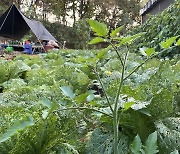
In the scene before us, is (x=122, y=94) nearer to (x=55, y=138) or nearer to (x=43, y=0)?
(x=55, y=138)

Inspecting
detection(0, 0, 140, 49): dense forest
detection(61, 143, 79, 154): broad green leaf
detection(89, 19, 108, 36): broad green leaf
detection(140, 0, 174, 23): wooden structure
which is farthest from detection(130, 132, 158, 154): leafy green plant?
detection(0, 0, 140, 49): dense forest

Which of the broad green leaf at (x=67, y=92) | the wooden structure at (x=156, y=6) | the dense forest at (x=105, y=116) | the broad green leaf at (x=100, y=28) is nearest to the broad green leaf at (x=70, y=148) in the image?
the dense forest at (x=105, y=116)

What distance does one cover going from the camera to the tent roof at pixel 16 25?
Result: 39.4 feet

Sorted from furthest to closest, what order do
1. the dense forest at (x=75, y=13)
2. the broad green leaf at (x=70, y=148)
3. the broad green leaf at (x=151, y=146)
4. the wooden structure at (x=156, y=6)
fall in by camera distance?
the dense forest at (x=75, y=13), the wooden structure at (x=156, y=6), the broad green leaf at (x=70, y=148), the broad green leaf at (x=151, y=146)

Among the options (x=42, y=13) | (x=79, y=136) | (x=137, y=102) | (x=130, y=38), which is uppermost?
(x=42, y=13)

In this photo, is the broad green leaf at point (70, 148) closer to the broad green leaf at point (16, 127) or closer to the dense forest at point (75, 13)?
the broad green leaf at point (16, 127)

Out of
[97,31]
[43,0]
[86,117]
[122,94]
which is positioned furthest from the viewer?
[43,0]

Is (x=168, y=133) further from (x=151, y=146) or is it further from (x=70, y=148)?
(x=70, y=148)

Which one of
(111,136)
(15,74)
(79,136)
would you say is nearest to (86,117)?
(79,136)

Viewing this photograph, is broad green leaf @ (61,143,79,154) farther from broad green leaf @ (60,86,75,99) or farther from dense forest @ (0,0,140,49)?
dense forest @ (0,0,140,49)

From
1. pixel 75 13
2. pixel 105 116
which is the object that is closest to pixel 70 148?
pixel 105 116

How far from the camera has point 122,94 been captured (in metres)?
1.01

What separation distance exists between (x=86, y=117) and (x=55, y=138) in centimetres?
31

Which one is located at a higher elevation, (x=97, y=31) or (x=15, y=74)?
(x=97, y=31)
